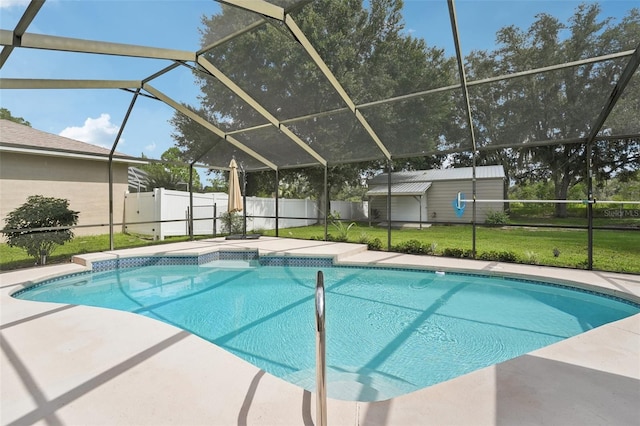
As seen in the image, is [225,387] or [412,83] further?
[412,83]

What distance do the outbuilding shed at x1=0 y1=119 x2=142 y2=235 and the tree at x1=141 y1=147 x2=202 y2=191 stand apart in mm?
5498

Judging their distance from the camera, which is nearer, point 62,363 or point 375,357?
point 62,363

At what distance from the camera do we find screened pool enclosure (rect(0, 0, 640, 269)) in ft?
14.9

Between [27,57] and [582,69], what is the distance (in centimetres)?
831

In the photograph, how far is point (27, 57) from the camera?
4.82 metres

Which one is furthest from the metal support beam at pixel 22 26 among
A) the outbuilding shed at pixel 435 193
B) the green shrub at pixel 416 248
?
the outbuilding shed at pixel 435 193

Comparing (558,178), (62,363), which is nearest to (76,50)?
(62,363)

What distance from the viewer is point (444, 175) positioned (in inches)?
539

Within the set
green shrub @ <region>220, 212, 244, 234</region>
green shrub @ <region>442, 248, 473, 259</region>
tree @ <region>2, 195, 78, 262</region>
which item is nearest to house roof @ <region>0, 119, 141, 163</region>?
tree @ <region>2, 195, 78, 262</region>

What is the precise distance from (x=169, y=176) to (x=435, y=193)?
56.7 feet

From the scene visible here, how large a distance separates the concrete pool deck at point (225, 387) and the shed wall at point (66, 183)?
8570 mm

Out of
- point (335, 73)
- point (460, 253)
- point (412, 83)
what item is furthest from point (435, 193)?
point (335, 73)

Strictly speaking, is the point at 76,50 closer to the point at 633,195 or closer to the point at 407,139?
the point at 407,139

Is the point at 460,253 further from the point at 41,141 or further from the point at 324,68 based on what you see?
the point at 41,141
